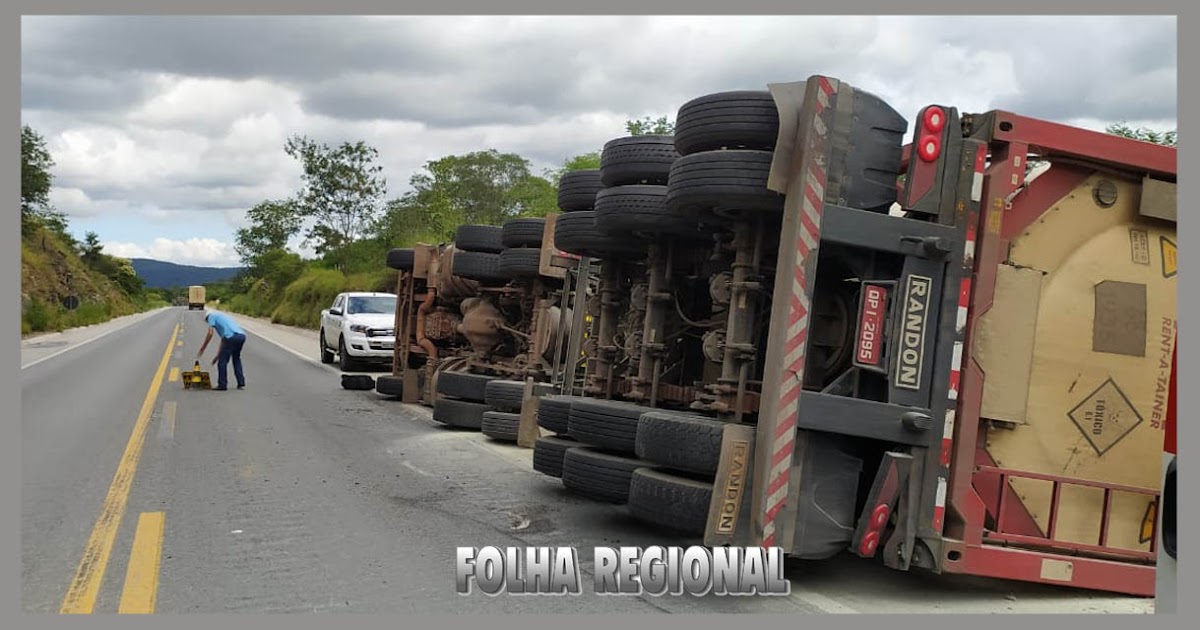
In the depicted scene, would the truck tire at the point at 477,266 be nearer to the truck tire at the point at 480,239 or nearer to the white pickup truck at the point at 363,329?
the truck tire at the point at 480,239

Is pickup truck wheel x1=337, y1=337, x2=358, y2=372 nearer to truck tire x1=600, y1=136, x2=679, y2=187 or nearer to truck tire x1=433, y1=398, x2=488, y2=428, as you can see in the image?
truck tire x1=433, y1=398, x2=488, y2=428

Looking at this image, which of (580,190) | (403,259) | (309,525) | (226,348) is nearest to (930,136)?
(580,190)

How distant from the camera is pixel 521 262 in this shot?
11883mm

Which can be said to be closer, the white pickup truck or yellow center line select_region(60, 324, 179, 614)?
yellow center line select_region(60, 324, 179, 614)

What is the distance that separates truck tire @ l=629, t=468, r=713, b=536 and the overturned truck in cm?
2

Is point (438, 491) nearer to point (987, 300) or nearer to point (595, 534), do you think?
point (595, 534)

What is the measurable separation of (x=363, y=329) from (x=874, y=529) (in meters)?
18.3

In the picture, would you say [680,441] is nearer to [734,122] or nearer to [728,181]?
[728,181]

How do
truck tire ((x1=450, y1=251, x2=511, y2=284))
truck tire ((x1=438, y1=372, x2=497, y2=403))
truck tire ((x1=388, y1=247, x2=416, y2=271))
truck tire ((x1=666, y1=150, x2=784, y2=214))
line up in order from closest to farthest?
truck tire ((x1=666, y1=150, x2=784, y2=214)), truck tire ((x1=438, y1=372, x2=497, y2=403)), truck tire ((x1=450, y1=251, x2=511, y2=284)), truck tire ((x1=388, y1=247, x2=416, y2=271))

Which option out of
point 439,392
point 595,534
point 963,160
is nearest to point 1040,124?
point 963,160

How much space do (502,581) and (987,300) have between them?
3.04m

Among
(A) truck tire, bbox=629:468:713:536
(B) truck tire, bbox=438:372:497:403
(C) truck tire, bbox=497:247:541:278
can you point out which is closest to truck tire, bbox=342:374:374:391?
(B) truck tire, bbox=438:372:497:403

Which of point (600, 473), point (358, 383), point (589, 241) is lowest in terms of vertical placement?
point (358, 383)

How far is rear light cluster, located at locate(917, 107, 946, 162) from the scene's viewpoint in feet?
18.0
